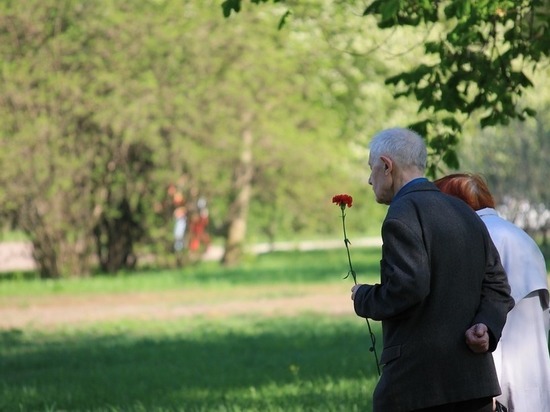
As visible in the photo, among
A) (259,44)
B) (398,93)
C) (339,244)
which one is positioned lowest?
(339,244)

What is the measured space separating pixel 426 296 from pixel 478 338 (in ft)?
0.76

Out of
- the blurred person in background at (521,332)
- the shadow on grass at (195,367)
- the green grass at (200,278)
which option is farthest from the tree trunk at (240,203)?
the blurred person in background at (521,332)

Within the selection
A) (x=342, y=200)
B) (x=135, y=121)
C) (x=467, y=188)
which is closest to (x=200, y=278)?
(x=135, y=121)

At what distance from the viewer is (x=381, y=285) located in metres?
4.79

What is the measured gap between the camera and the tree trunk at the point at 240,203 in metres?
28.8

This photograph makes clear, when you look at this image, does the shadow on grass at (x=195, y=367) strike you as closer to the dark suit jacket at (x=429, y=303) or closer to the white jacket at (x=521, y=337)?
the white jacket at (x=521, y=337)

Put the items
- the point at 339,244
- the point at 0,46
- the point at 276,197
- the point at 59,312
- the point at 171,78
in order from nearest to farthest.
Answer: the point at 59,312 < the point at 0,46 < the point at 171,78 < the point at 276,197 < the point at 339,244

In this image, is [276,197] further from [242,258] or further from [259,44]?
[259,44]

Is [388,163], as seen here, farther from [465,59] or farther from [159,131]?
[159,131]

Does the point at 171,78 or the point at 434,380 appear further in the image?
the point at 171,78

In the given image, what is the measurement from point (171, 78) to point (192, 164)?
1.67 m

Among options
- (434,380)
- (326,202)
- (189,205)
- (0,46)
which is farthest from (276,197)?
(434,380)

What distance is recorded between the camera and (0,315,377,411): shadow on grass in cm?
1020

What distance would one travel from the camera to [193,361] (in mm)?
13727
